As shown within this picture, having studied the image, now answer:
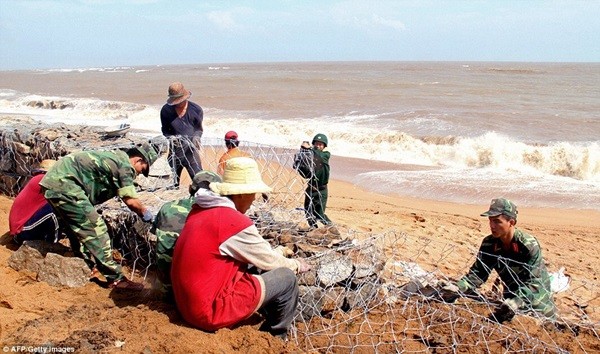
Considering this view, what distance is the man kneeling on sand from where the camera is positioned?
10.0 feet

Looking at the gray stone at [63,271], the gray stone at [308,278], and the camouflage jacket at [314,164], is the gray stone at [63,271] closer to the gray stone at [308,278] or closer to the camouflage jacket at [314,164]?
the gray stone at [308,278]

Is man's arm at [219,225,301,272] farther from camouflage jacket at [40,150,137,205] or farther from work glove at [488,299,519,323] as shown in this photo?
work glove at [488,299,519,323]

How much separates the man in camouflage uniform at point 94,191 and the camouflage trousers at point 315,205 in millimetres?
2344

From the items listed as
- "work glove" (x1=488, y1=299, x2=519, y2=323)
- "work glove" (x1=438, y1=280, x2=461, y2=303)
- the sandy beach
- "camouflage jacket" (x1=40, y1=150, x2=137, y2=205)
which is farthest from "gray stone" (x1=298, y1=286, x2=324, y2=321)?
"camouflage jacket" (x1=40, y1=150, x2=137, y2=205)

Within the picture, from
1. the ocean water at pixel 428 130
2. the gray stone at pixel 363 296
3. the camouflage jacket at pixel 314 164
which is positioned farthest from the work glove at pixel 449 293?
the ocean water at pixel 428 130

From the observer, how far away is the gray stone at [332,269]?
4.17 meters

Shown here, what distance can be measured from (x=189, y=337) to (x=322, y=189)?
3.67 metres

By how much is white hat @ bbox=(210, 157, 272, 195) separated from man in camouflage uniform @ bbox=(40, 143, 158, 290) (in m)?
1.36

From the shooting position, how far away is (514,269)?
4289 millimetres

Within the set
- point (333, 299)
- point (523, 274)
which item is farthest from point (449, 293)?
point (333, 299)

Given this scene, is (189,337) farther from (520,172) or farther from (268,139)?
(268,139)

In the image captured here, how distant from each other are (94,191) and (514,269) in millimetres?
3641

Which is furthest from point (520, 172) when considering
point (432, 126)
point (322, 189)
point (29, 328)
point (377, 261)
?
point (29, 328)

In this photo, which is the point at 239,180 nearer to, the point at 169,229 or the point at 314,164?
the point at 169,229
